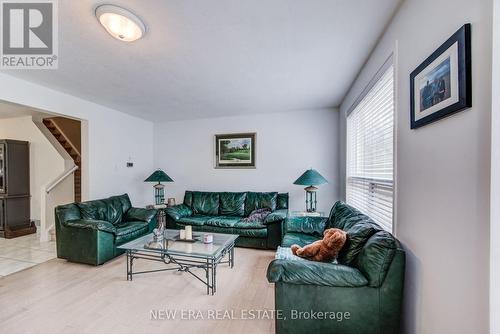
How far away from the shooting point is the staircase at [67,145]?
14.4 feet

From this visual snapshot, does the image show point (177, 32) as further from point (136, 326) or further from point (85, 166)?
point (85, 166)

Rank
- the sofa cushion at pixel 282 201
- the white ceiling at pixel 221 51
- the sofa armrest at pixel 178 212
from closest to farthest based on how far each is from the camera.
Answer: the white ceiling at pixel 221 51 → the sofa armrest at pixel 178 212 → the sofa cushion at pixel 282 201

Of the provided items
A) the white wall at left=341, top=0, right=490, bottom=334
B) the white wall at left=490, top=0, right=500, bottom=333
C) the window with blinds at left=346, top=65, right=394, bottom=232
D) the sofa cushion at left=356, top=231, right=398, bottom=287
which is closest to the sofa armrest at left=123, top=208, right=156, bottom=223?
the window with blinds at left=346, top=65, right=394, bottom=232

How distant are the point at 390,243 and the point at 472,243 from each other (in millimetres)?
544

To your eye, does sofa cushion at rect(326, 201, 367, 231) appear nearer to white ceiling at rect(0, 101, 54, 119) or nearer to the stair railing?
the stair railing

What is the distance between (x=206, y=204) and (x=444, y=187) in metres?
3.83

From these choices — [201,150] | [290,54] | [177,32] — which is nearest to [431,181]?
[290,54]

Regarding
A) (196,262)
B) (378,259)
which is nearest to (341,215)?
(378,259)

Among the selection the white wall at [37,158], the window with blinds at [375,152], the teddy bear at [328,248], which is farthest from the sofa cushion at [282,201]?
the white wall at [37,158]

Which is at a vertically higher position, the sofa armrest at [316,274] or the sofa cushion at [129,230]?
the sofa armrest at [316,274]

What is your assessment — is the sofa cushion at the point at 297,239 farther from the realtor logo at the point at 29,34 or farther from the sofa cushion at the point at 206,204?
the realtor logo at the point at 29,34

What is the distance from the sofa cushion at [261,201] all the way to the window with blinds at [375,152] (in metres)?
1.38

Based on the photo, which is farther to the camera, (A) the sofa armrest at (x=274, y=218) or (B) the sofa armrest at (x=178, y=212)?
(B) the sofa armrest at (x=178, y=212)

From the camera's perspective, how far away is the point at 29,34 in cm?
197
